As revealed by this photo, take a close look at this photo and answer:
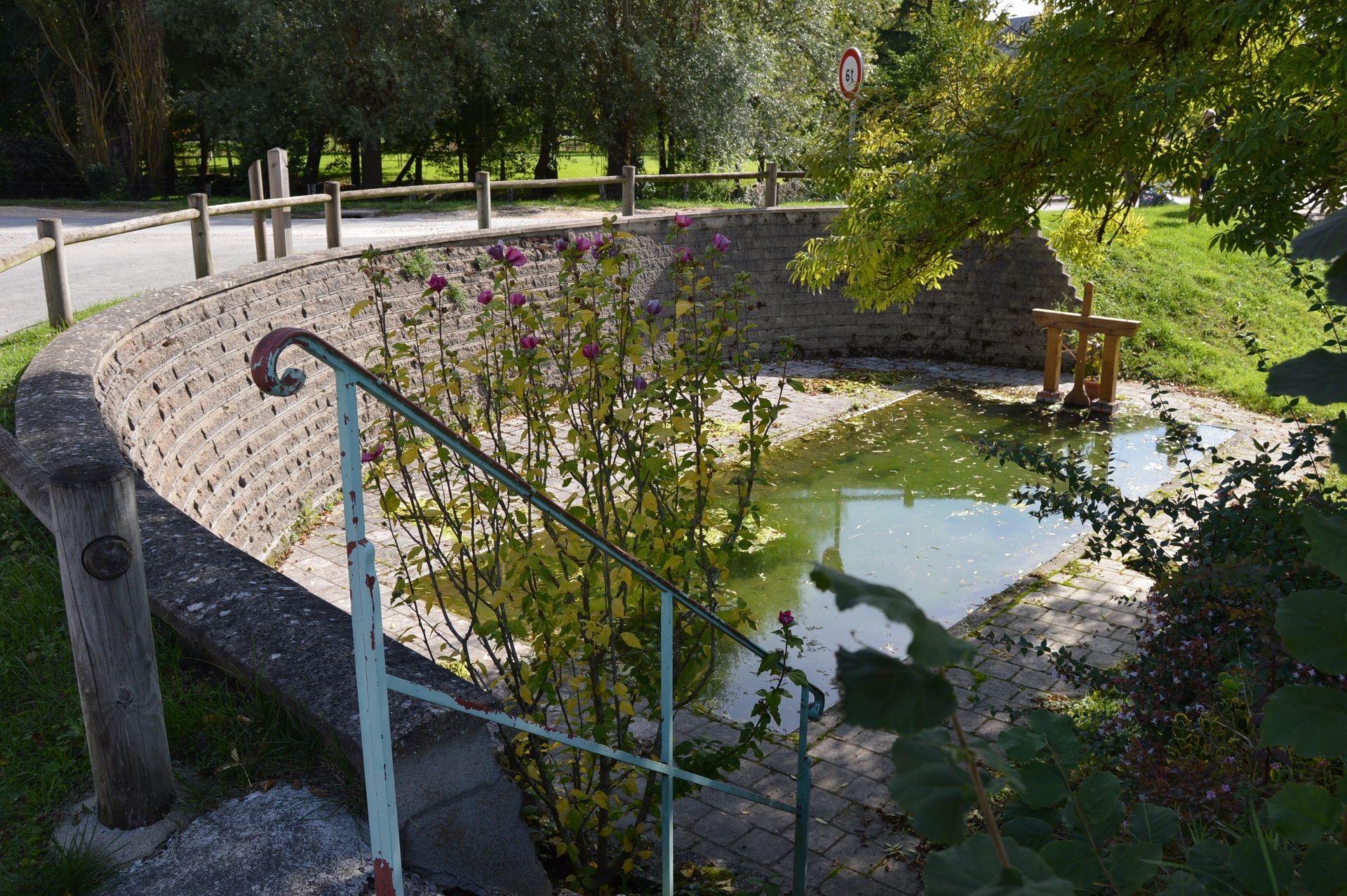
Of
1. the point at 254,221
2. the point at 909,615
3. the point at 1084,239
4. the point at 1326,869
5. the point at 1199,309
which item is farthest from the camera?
the point at 1199,309

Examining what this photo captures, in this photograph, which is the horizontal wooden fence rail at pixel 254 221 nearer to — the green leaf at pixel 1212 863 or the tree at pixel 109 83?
the green leaf at pixel 1212 863

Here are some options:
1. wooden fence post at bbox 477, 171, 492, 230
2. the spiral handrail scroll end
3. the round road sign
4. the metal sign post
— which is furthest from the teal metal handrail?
the round road sign

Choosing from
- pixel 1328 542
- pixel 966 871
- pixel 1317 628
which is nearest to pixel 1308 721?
pixel 1317 628

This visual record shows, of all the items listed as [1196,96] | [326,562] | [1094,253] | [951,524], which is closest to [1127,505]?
[1196,96]

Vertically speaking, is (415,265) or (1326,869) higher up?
(1326,869)

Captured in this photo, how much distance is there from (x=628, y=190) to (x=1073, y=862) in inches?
539

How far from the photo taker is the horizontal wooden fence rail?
6.80 metres

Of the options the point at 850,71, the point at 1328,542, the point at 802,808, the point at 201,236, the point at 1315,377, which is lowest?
the point at 802,808

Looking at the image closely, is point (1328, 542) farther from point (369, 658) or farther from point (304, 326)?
point (304, 326)

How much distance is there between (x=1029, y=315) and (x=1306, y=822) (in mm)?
14716

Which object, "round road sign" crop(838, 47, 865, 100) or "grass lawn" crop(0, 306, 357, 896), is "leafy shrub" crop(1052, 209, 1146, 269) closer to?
"round road sign" crop(838, 47, 865, 100)

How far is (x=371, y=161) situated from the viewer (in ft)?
66.7

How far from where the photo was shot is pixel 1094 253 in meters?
11.4

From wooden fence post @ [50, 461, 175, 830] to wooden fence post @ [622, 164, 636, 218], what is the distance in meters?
12.0
